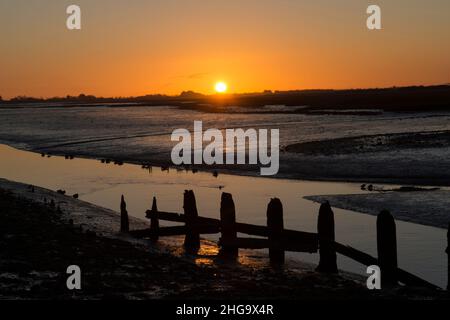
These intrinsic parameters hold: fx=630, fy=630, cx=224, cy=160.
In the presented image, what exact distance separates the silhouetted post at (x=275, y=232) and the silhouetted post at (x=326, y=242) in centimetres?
103

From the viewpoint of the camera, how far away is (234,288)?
1054 centimetres

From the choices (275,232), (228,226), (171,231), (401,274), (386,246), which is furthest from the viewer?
(171,231)

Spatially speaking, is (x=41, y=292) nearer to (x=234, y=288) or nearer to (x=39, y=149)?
(x=234, y=288)

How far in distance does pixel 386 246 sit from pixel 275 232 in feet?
9.05

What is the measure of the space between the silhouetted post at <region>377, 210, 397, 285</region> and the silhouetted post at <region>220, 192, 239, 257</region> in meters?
3.75

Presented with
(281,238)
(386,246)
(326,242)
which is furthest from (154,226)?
(386,246)

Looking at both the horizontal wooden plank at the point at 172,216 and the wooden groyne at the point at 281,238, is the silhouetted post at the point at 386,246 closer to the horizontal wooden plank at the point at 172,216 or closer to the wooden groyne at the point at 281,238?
the wooden groyne at the point at 281,238

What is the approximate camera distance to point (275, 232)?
1371 cm

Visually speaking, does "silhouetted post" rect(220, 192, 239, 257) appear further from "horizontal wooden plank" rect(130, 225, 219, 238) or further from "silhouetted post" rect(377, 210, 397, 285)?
"silhouetted post" rect(377, 210, 397, 285)

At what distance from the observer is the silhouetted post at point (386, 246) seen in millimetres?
11594

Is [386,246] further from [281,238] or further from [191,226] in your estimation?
[191,226]

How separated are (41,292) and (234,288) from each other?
3.10 metres

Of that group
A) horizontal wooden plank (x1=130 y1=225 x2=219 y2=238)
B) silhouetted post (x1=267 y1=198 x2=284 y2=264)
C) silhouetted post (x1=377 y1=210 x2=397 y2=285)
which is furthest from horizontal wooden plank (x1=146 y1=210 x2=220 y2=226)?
Answer: silhouetted post (x1=377 y1=210 x2=397 y2=285)

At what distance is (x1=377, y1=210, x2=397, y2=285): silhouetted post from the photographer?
1159cm
